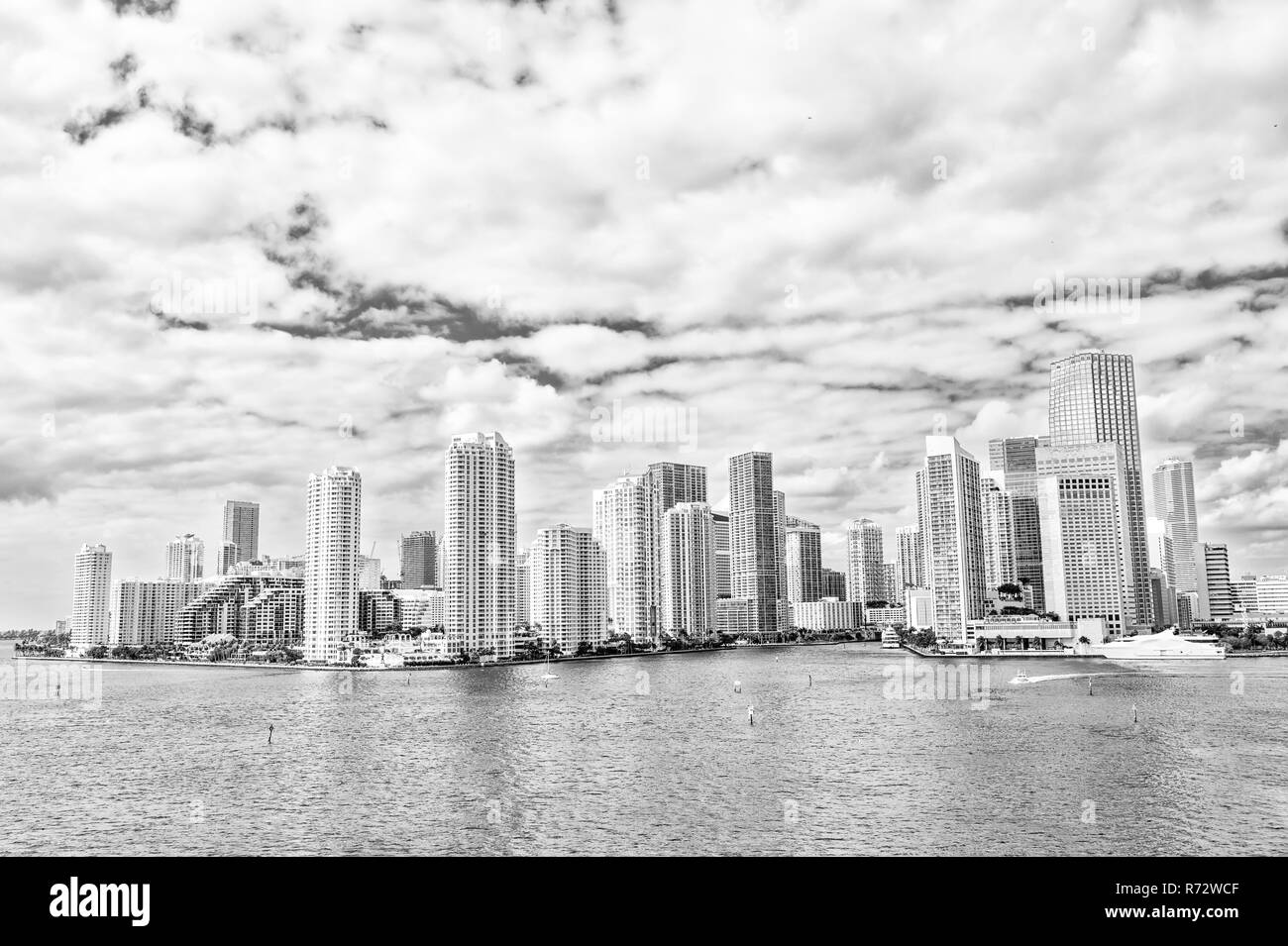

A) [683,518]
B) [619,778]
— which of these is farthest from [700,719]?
[683,518]

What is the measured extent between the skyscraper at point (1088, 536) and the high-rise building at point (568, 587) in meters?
59.9

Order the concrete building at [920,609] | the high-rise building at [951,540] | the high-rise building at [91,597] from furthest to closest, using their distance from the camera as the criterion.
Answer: the concrete building at [920,609] < the high-rise building at [91,597] < the high-rise building at [951,540]

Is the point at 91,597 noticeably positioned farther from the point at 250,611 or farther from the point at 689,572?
the point at 689,572

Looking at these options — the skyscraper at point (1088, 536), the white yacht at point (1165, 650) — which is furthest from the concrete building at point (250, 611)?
the skyscraper at point (1088, 536)

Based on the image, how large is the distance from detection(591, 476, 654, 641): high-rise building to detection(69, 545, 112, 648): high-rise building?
2926 inches

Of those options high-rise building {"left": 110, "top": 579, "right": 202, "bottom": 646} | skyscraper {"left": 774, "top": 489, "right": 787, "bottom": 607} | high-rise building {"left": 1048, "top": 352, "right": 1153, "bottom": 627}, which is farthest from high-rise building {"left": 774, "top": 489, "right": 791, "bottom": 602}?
high-rise building {"left": 110, "top": 579, "right": 202, "bottom": 646}

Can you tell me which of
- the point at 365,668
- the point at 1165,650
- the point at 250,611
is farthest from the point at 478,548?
the point at 1165,650

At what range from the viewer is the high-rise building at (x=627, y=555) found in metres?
138

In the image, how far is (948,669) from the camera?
76438 millimetres

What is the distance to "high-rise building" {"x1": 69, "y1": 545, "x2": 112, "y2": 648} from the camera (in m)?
135

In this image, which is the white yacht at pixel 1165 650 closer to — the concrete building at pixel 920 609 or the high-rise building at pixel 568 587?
the concrete building at pixel 920 609
